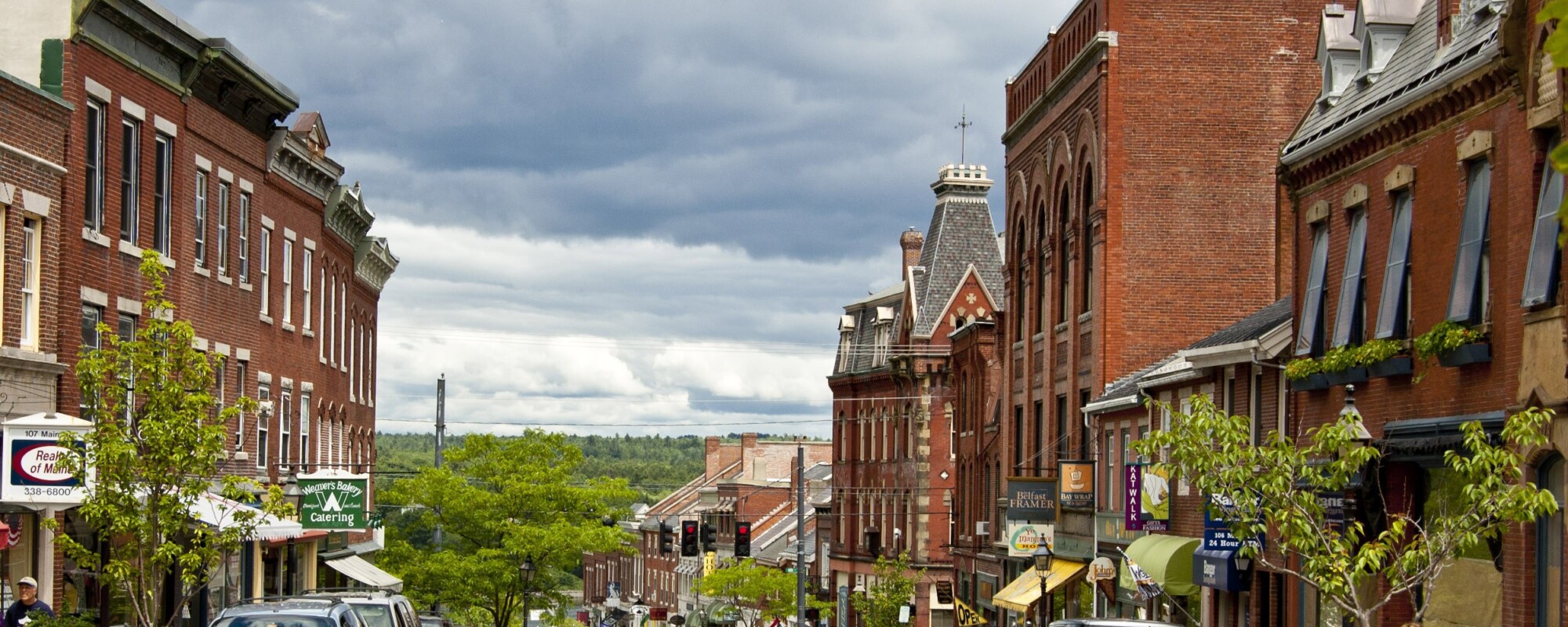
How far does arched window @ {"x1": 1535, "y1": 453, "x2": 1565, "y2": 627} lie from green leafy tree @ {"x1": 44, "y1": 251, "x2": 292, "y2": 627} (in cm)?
1454

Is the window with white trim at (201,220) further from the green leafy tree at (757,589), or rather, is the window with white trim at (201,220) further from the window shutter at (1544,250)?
the green leafy tree at (757,589)

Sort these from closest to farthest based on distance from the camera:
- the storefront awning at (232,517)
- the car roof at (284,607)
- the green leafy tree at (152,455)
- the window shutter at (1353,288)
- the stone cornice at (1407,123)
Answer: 1. the car roof at (284,607)
2. the green leafy tree at (152,455)
3. the stone cornice at (1407,123)
4. the storefront awning at (232,517)
5. the window shutter at (1353,288)

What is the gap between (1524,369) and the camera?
20.3 meters

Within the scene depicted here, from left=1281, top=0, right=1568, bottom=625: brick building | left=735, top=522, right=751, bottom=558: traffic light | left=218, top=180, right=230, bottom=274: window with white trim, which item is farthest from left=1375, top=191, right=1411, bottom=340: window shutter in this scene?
left=735, top=522, right=751, bottom=558: traffic light

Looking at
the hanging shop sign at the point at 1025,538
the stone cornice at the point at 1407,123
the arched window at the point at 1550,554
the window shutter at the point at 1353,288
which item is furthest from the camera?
the hanging shop sign at the point at 1025,538

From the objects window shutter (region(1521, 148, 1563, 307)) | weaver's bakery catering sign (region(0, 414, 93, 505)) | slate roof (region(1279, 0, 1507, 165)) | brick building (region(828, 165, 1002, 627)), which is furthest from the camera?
brick building (region(828, 165, 1002, 627))

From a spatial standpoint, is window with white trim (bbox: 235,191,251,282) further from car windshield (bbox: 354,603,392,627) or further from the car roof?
the car roof

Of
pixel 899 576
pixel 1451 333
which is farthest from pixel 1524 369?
pixel 899 576

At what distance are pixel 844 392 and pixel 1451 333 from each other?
67.5m

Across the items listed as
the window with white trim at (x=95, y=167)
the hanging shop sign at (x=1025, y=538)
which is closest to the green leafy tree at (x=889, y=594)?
the hanging shop sign at (x=1025, y=538)

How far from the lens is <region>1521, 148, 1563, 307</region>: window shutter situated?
64.1ft

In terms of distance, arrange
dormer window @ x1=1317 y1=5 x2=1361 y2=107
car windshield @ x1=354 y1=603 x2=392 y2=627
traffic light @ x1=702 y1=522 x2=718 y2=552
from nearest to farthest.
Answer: car windshield @ x1=354 y1=603 x2=392 y2=627 < dormer window @ x1=1317 y1=5 x2=1361 y2=107 < traffic light @ x1=702 y1=522 x2=718 y2=552

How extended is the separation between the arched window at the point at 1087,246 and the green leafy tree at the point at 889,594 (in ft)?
85.2

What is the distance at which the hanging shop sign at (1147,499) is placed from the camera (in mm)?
36375
